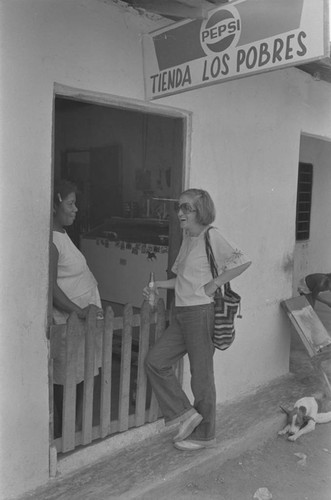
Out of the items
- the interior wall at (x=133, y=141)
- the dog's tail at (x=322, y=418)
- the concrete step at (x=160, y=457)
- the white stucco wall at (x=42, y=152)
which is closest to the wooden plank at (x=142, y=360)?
the concrete step at (x=160, y=457)

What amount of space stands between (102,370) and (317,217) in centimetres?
633

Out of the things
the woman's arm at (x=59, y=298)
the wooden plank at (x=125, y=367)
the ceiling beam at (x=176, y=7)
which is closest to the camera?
the ceiling beam at (x=176, y=7)

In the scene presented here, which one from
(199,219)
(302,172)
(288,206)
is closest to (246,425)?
(199,219)

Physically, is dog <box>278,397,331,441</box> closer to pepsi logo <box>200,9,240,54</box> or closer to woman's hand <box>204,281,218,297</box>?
woman's hand <box>204,281,218,297</box>

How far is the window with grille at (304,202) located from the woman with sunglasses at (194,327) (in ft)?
17.0

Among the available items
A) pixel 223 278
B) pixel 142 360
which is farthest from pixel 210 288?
pixel 142 360

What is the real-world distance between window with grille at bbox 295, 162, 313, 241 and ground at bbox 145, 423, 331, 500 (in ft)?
15.7

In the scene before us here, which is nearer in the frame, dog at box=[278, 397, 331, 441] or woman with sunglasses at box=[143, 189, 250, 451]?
woman with sunglasses at box=[143, 189, 250, 451]

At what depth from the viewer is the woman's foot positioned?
3412mm

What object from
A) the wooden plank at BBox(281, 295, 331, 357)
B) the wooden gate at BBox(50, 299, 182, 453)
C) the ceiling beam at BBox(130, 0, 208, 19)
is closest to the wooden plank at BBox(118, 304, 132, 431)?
the wooden gate at BBox(50, 299, 182, 453)

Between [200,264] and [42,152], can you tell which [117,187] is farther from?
[42,152]

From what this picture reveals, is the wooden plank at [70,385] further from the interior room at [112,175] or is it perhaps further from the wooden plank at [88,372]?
the interior room at [112,175]

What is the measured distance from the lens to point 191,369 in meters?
3.37

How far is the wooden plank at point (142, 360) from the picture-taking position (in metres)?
3.48
